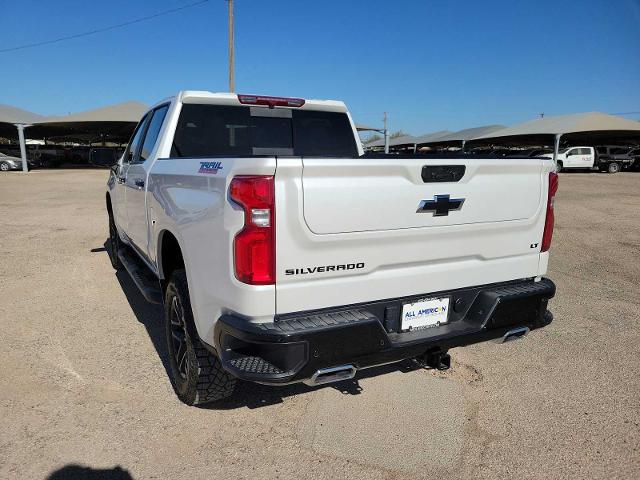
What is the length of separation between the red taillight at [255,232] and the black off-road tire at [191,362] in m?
0.79

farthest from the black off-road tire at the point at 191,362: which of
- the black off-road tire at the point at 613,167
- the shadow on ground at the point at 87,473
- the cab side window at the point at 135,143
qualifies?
the black off-road tire at the point at 613,167

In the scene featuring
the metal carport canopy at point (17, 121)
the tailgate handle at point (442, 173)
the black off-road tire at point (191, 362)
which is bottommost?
the black off-road tire at point (191, 362)

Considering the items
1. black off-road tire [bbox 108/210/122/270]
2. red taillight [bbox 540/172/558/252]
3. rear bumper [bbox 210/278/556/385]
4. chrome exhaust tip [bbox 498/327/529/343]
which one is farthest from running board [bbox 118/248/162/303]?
red taillight [bbox 540/172/558/252]

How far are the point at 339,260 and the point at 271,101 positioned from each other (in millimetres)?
2363

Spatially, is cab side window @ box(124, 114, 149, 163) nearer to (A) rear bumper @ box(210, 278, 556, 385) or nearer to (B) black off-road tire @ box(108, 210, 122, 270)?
(B) black off-road tire @ box(108, 210, 122, 270)

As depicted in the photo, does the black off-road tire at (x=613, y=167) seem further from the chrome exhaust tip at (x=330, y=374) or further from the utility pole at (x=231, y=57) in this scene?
the chrome exhaust tip at (x=330, y=374)

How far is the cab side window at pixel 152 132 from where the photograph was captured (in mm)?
4129

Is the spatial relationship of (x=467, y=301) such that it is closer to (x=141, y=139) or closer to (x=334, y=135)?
(x=334, y=135)

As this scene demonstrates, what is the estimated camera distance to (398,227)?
2473 millimetres

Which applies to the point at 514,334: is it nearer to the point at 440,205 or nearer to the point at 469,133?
the point at 440,205

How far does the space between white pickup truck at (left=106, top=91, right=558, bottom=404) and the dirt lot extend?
378 millimetres

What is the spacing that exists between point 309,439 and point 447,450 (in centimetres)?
80

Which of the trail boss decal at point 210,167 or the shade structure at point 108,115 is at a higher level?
the shade structure at point 108,115

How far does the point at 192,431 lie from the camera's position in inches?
110
